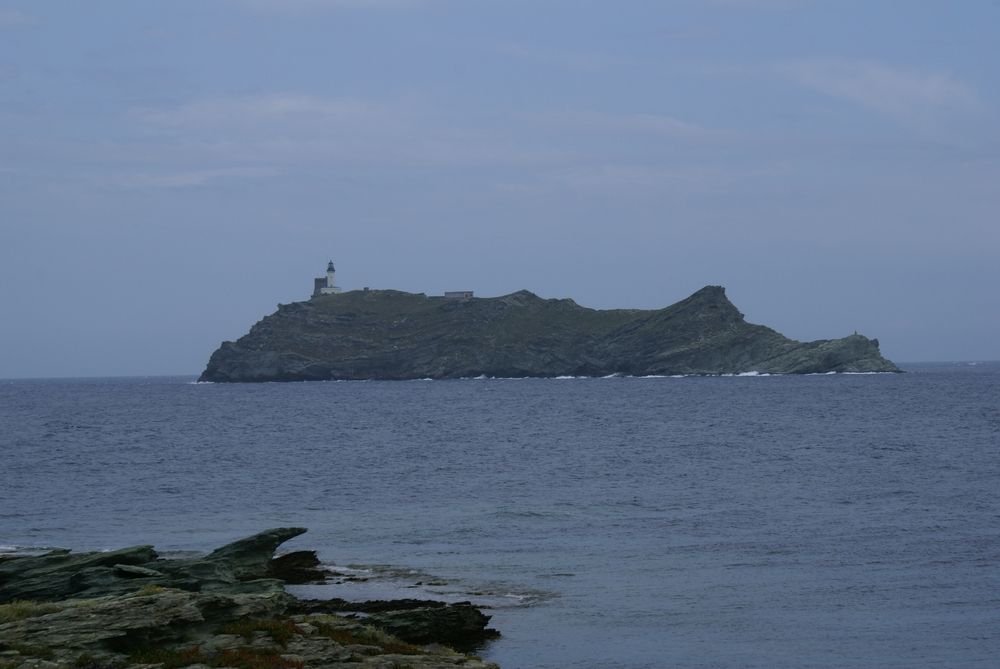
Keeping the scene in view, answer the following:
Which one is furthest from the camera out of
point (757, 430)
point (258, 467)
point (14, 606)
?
point (757, 430)

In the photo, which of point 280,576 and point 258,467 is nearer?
point 280,576

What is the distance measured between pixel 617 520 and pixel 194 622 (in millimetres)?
28283

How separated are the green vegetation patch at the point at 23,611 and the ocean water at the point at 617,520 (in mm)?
10341

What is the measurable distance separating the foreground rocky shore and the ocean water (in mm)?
2554

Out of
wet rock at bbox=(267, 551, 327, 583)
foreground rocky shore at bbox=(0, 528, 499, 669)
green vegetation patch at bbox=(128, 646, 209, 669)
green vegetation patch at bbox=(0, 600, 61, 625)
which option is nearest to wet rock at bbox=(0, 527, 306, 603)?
foreground rocky shore at bbox=(0, 528, 499, 669)

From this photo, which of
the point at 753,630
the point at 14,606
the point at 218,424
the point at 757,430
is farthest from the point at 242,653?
the point at 218,424

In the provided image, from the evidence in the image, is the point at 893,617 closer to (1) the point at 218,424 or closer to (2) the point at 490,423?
(2) the point at 490,423

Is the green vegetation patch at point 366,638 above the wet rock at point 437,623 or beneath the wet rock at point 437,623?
above

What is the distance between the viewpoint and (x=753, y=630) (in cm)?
3036

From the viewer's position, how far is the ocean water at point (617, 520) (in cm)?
3038

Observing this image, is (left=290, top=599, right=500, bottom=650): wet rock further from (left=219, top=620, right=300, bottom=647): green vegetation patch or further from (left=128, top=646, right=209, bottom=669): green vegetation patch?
(left=128, top=646, right=209, bottom=669): green vegetation patch

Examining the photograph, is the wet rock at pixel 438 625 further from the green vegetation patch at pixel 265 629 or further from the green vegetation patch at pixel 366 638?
the green vegetation patch at pixel 265 629

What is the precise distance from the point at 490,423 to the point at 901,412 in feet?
153

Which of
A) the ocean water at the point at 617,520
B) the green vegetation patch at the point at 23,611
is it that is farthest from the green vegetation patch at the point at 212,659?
the ocean water at the point at 617,520
